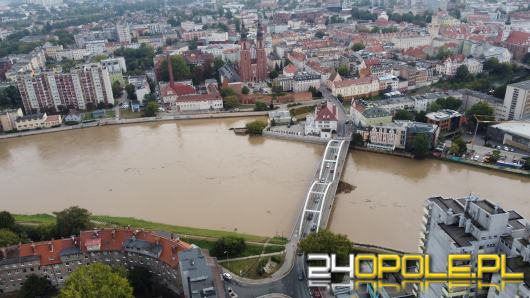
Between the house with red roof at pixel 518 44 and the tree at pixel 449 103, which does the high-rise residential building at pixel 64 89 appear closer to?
the tree at pixel 449 103

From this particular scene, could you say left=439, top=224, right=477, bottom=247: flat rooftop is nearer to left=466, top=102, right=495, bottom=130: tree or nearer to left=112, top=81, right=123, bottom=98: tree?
left=466, top=102, right=495, bottom=130: tree

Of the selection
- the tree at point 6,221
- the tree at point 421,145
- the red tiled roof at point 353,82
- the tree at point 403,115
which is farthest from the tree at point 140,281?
the red tiled roof at point 353,82

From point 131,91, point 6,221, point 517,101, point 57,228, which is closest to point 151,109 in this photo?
point 131,91

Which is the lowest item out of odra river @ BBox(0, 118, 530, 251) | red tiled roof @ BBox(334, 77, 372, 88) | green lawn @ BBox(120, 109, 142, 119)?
odra river @ BBox(0, 118, 530, 251)

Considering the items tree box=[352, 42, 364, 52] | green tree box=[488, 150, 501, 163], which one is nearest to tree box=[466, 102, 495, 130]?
green tree box=[488, 150, 501, 163]

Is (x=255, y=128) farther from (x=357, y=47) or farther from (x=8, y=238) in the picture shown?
(x=357, y=47)

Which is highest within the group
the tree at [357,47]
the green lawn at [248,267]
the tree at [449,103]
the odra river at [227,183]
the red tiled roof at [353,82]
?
the tree at [357,47]
